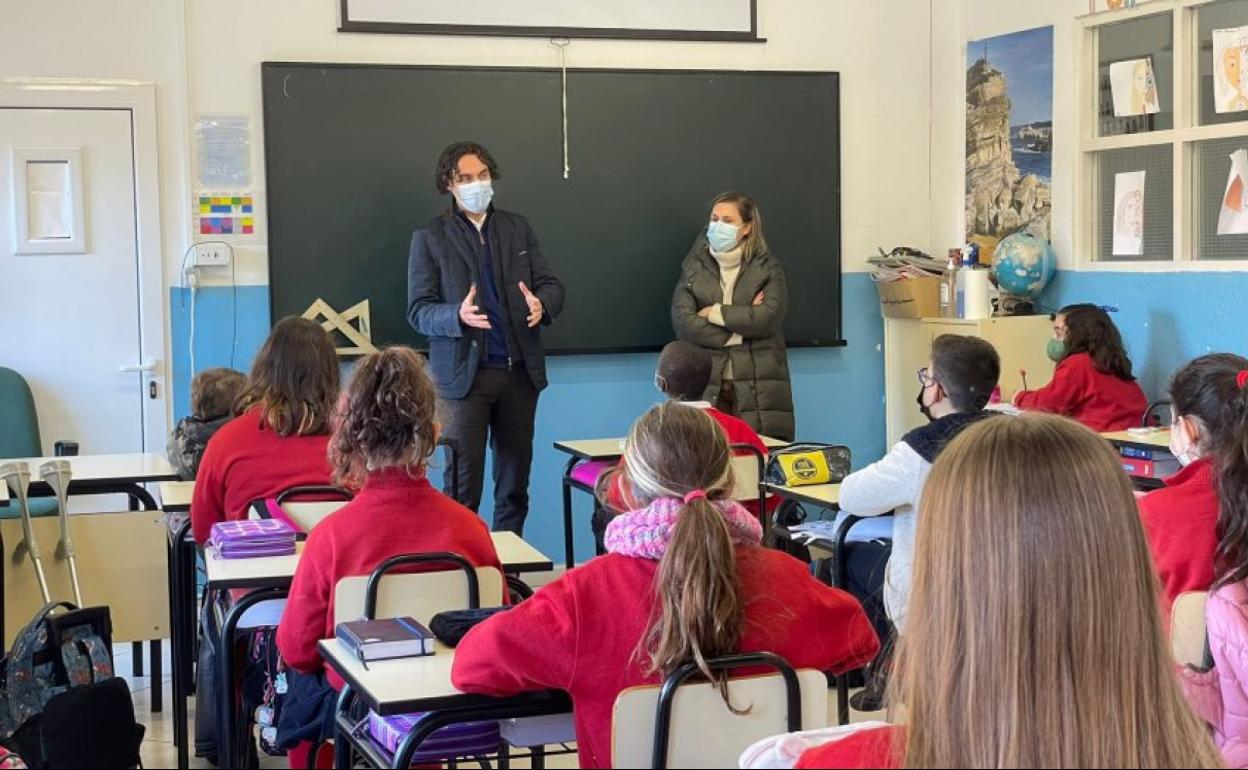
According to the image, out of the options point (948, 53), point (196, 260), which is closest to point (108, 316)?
point (196, 260)

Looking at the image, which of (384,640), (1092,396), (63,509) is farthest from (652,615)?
(1092,396)

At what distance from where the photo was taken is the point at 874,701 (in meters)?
4.58

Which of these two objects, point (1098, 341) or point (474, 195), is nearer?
point (474, 195)

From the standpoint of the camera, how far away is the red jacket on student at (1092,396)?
6.17 meters

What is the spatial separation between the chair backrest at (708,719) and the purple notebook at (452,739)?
1.68 feet

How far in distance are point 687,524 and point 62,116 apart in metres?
4.78

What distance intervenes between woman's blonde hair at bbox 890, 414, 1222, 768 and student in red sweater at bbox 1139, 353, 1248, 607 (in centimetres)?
146

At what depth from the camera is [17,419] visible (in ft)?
19.6

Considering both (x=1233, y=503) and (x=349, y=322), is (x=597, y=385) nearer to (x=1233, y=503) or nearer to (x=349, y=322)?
(x=349, y=322)

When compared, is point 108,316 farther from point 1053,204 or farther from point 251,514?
point 1053,204

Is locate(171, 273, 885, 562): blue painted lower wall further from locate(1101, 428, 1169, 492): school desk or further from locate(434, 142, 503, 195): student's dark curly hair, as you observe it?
locate(1101, 428, 1169, 492): school desk

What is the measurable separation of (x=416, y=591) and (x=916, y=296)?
472 centimetres

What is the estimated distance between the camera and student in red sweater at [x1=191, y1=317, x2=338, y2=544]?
3.92 meters

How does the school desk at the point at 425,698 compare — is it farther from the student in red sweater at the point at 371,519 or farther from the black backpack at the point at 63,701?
the black backpack at the point at 63,701
